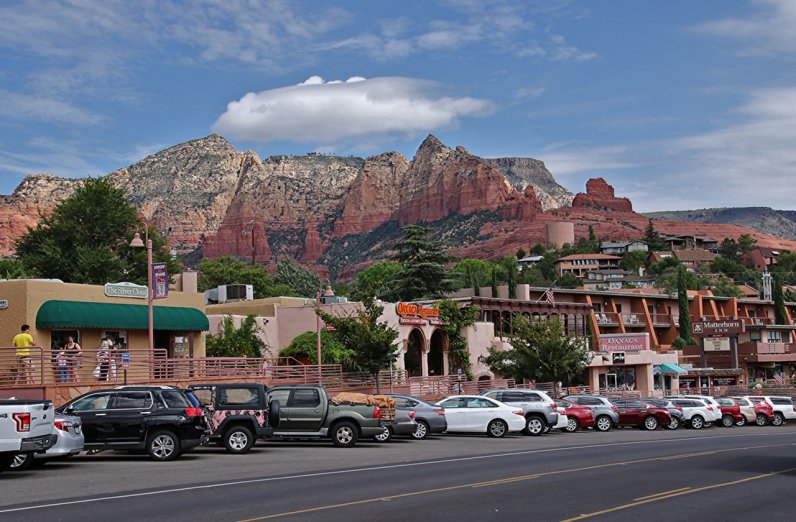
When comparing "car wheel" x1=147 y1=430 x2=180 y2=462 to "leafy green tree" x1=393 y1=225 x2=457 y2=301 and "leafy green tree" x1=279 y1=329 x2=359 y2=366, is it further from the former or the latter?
"leafy green tree" x1=393 y1=225 x2=457 y2=301

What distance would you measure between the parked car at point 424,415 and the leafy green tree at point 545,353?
20570 mm

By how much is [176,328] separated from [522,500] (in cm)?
2622

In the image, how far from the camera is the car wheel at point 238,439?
24438 mm

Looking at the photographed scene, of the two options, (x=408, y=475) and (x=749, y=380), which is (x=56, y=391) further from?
(x=749, y=380)

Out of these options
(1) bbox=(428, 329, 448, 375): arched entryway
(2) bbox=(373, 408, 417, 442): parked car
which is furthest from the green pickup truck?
(1) bbox=(428, 329, 448, 375): arched entryway

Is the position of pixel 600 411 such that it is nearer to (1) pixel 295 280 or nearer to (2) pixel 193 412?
(2) pixel 193 412

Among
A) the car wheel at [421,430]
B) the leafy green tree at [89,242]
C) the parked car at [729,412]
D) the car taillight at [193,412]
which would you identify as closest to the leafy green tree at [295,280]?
the leafy green tree at [89,242]

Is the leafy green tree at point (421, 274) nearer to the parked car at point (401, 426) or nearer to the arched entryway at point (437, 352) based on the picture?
the arched entryway at point (437, 352)

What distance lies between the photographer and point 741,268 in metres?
182

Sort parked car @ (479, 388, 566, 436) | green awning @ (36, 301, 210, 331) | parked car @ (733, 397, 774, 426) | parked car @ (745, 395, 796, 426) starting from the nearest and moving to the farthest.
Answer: green awning @ (36, 301, 210, 331) < parked car @ (479, 388, 566, 436) < parked car @ (733, 397, 774, 426) < parked car @ (745, 395, 796, 426)

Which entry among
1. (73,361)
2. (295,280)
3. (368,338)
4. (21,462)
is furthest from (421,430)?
(295,280)

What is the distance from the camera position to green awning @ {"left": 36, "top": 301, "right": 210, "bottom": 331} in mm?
33938

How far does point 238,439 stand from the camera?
2450 cm

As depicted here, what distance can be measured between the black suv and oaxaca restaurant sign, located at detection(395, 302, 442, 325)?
2875cm
